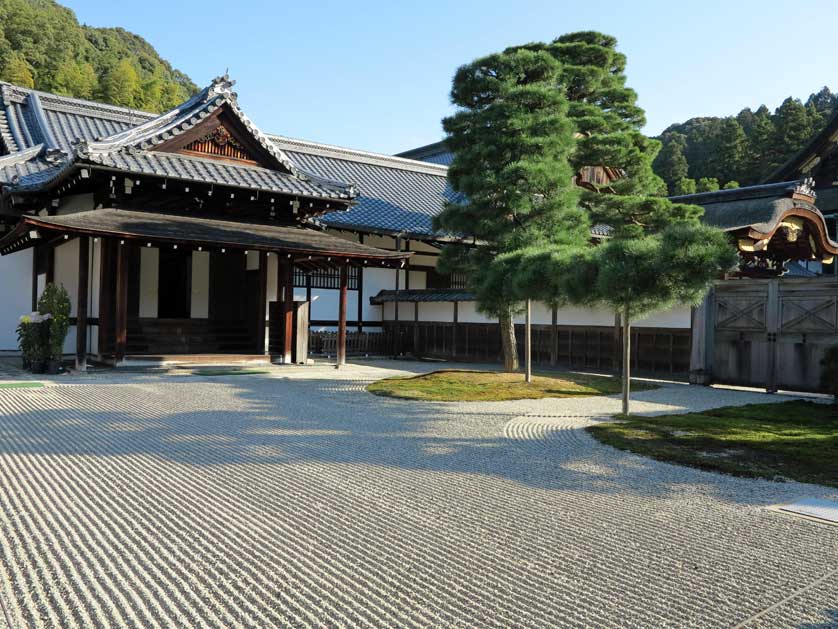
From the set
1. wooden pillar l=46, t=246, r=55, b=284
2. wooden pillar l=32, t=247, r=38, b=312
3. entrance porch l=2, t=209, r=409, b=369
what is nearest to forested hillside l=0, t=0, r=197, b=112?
wooden pillar l=32, t=247, r=38, b=312

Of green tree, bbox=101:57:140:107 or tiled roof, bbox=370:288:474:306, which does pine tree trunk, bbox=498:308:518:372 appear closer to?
tiled roof, bbox=370:288:474:306

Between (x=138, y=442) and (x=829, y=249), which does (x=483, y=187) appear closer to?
(x=138, y=442)

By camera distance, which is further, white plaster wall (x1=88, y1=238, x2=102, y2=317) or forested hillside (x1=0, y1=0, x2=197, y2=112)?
forested hillside (x1=0, y1=0, x2=197, y2=112)

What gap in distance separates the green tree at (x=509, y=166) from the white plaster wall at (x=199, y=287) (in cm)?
624

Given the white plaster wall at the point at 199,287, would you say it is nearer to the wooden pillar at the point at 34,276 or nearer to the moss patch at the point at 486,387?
the wooden pillar at the point at 34,276

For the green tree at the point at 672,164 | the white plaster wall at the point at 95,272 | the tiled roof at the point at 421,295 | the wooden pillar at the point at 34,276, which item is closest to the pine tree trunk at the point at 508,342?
the tiled roof at the point at 421,295

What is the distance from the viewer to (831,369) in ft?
31.1

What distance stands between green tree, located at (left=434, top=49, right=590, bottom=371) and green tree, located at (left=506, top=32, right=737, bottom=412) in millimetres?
1022

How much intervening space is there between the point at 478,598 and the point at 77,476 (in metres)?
3.43

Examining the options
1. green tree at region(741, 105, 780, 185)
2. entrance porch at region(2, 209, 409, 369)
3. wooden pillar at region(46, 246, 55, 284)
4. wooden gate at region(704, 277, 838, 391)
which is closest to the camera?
wooden gate at region(704, 277, 838, 391)

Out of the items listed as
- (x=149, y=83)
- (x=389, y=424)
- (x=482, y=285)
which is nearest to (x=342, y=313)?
(x=482, y=285)

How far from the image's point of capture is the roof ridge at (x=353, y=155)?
21.4 meters

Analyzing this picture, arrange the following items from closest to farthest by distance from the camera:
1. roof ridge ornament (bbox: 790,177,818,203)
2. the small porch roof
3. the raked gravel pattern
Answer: the raked gravel pattern, the small porch roof, roof ridge ornament (bbox: 790,177,818,203)

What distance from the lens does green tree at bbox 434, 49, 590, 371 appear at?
11633 mm
